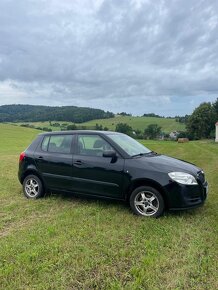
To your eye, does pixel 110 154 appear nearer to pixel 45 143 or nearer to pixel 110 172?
pixel 110 172

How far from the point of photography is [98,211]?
6.18 meters

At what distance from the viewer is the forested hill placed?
243 feet

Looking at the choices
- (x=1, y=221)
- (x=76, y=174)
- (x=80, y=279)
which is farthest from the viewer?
(x=76, y=174)

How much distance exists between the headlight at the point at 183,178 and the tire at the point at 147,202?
417 millimetres

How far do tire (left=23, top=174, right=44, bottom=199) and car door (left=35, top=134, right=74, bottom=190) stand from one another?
9.5 inches

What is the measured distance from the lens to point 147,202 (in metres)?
5.81

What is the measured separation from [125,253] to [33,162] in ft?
12.7

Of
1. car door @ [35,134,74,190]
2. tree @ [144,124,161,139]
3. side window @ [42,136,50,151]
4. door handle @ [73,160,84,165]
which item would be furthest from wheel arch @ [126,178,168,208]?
tree @ [144,124,161,139]

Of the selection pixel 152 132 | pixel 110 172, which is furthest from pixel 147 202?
pixel 152 132

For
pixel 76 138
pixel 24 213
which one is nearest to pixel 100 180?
pixel 76 138

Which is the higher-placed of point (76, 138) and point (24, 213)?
point (76, 138)

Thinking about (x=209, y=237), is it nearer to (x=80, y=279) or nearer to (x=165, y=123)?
(x=80, y=279)

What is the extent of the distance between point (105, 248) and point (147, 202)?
1.66 metres

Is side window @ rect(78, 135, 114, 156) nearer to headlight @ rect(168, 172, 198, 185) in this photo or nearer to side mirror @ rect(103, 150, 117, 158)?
side mirror @ rect(103, 150, 117, 158)
